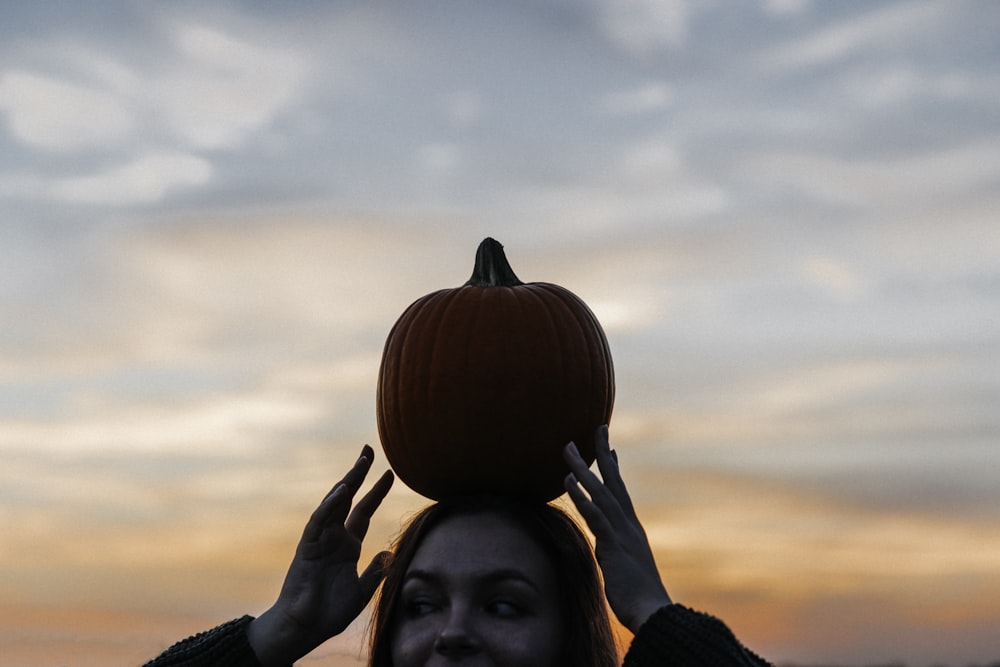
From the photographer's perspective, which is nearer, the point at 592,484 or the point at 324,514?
the point at 592,484

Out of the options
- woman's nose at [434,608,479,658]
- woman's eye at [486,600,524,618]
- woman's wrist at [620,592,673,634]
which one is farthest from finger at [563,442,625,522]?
woman's nose at [434,608,479,658]

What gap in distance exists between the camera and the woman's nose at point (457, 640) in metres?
4.16

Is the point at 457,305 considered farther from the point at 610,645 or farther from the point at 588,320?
the point at 610,645

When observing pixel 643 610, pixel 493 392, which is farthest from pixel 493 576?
pixel 493 392

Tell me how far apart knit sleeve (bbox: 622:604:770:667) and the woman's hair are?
0.48 metres

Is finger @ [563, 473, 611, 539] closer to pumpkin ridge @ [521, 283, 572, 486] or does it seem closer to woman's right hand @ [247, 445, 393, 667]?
pumpkin ridge @ [521, 283, 572, 486]

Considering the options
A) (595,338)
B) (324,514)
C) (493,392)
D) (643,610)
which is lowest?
(643,610)

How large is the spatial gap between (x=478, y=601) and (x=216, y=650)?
1.15m

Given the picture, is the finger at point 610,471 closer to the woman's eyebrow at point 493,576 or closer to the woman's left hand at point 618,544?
the woman's left hand at point 618,544

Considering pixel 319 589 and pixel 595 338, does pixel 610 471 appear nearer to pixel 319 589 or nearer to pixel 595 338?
pixel 595 338

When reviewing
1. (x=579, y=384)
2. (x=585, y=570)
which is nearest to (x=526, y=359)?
(x=579, y=384)

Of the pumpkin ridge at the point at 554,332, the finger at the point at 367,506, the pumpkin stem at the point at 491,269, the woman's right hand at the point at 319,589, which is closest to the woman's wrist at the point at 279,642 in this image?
the woman's right hand at the point at 319,589

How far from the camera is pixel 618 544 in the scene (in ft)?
14.0

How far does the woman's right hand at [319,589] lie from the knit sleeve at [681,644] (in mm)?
1227
